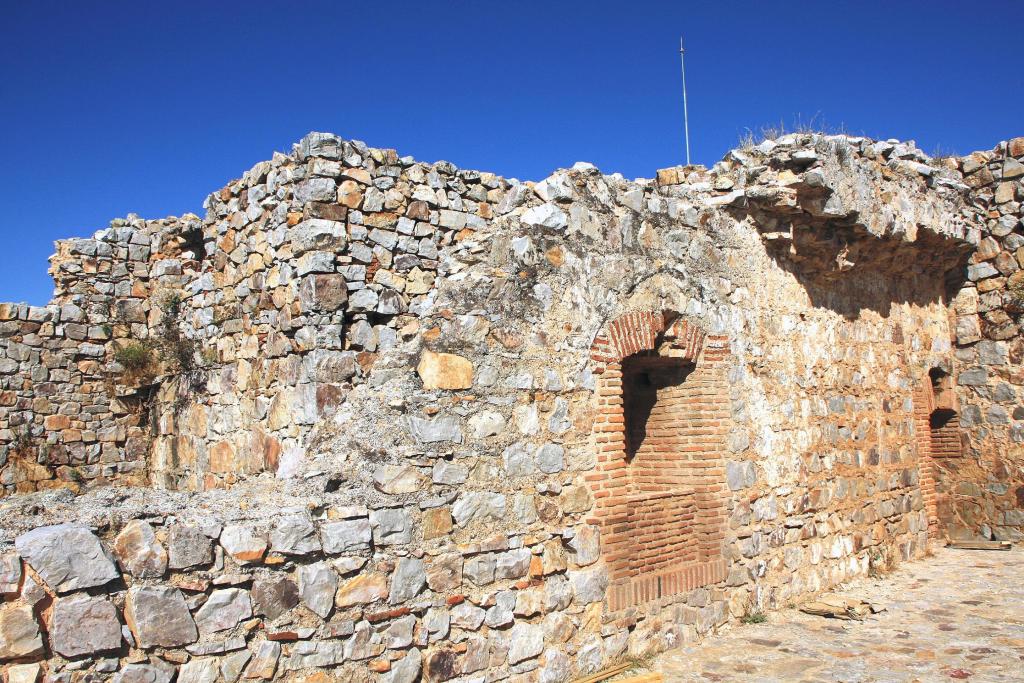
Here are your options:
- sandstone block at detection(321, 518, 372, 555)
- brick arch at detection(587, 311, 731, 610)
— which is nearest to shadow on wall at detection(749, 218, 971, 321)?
brick arch at detection(587, 311, 731, 610)

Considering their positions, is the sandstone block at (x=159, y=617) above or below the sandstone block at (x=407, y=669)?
above

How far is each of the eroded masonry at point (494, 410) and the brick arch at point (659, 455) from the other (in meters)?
0.03

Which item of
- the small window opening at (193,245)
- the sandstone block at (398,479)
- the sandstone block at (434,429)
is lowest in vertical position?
the sandstone block at (398,479)

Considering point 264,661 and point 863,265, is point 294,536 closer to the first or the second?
point 264,661

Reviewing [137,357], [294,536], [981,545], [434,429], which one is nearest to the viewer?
[294,536]

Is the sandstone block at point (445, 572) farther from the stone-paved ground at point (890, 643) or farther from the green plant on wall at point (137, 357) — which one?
the green plant on wall at point (137, 357)

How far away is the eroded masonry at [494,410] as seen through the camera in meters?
3.95

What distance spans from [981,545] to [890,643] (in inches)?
169

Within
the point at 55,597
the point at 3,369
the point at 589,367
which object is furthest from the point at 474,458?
the point at 3,369

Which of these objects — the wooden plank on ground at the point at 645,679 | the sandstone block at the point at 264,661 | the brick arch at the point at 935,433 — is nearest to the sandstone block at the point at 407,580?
the sandstone block at the point at 264,661

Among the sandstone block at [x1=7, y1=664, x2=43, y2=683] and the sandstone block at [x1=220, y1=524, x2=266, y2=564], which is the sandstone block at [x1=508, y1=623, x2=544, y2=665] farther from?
the sandstone block at [x1=7, y1=664, x2=43, y2=683]

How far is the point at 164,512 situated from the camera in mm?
3867

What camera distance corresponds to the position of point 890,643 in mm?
5973

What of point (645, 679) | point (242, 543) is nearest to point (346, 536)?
point (242, 543)
